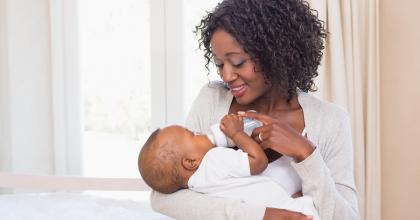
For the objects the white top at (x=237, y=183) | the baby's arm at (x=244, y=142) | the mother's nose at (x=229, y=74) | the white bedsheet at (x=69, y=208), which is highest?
the mother's nose at (x=229, y=74)

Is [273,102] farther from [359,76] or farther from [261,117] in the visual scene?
[359,76]

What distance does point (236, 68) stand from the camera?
4.10 feet

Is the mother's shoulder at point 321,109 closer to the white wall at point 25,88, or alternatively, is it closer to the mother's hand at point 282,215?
the mother's hand at point 282,215

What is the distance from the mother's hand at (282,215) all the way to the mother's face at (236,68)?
13.6 inches

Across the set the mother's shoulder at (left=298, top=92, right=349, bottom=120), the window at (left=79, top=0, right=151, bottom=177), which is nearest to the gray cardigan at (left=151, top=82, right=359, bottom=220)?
the mother's shoulder at (left=298, top=92, right=349, bottom=120)

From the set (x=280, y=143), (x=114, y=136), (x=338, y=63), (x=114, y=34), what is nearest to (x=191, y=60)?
(x=114, y=34)

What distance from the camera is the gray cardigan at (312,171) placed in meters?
1.06

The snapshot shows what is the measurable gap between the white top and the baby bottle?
0.06 m

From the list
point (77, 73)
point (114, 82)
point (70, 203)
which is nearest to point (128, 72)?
point (114, 82)

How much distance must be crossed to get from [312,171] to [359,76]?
98 centimetres

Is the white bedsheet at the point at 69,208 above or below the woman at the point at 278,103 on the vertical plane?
below

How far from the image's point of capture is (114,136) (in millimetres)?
2398

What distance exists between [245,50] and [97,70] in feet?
4.25

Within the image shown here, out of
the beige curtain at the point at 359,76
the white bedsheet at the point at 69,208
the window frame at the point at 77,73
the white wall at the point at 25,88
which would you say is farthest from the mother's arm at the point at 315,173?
the white wall at the point at 25,88
